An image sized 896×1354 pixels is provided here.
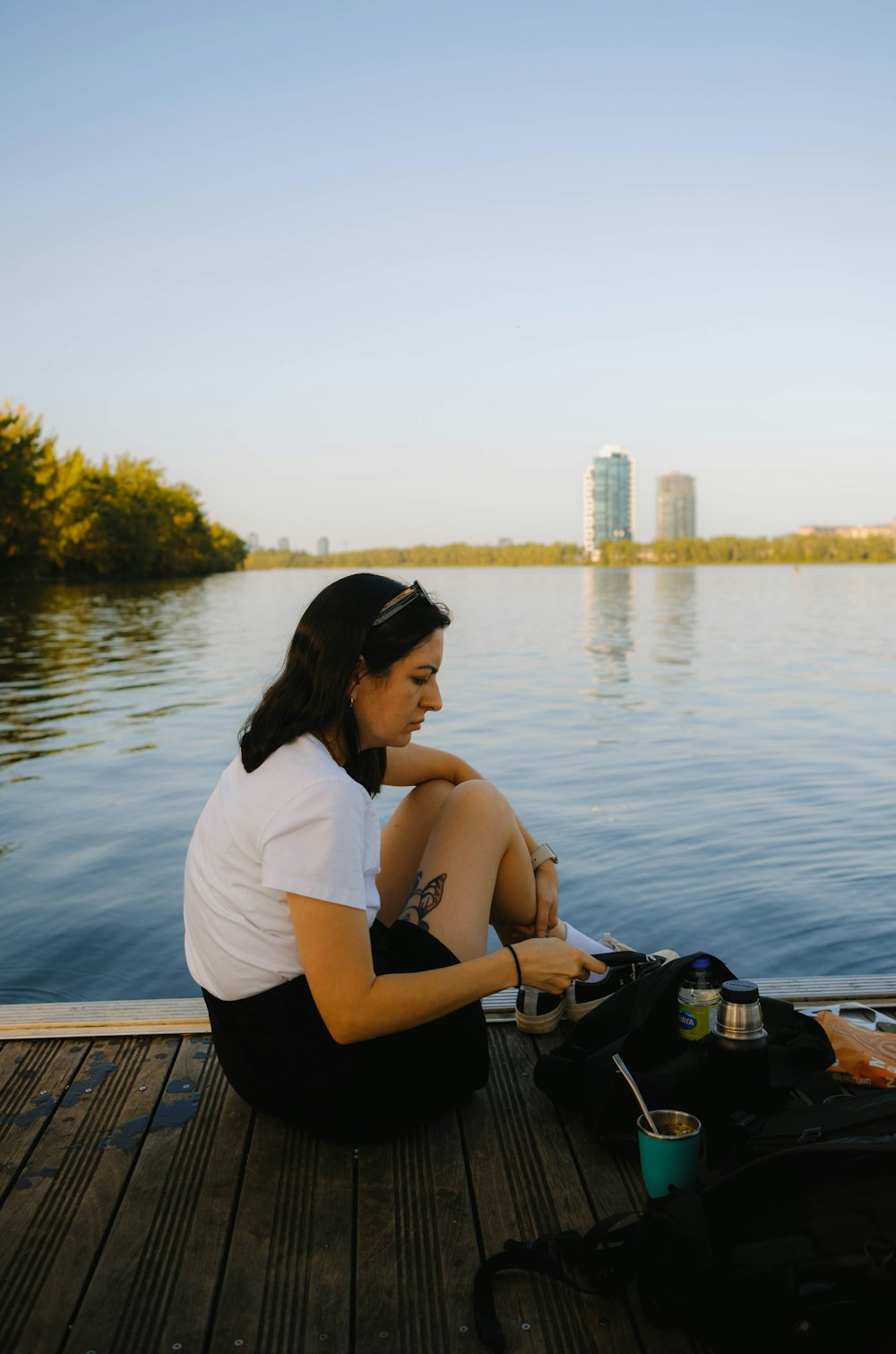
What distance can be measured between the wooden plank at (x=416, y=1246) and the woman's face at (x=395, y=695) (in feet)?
2.82

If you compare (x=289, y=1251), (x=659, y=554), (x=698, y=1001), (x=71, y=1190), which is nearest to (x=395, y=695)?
(x=698, y=1001)

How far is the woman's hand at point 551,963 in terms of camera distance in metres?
2.20

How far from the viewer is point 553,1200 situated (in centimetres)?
214

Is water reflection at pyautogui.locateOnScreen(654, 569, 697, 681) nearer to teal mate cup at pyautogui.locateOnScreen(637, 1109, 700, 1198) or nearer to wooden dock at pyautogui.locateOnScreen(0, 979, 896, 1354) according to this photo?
wooden dock at pyautogui.locateOnScreen(0, 979, 896, 1354)

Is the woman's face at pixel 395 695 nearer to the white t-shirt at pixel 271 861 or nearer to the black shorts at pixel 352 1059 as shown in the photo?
the white t-shirt at pixel 271 861

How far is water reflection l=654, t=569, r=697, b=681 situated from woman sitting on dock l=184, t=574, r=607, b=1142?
549 inches

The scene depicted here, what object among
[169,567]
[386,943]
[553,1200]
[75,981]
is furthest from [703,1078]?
[169,567]

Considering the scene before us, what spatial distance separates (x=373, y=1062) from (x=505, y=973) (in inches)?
13.0

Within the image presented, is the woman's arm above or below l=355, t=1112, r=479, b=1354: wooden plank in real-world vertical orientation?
above

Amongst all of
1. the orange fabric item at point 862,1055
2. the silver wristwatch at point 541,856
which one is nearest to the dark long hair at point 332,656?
the silver wristwatch at point 541,856

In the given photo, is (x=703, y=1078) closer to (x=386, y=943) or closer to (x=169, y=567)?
(x=386, y=943)

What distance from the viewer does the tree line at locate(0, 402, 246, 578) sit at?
45.7 metres

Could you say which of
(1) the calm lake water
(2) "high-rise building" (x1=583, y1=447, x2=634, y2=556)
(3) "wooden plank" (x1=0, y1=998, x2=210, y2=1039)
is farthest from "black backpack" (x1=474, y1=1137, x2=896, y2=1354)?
(2) "high-rise building" (x1=583, y1=447, x2=634, y2=556)

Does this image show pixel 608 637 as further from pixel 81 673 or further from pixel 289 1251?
pixel 289 1251
